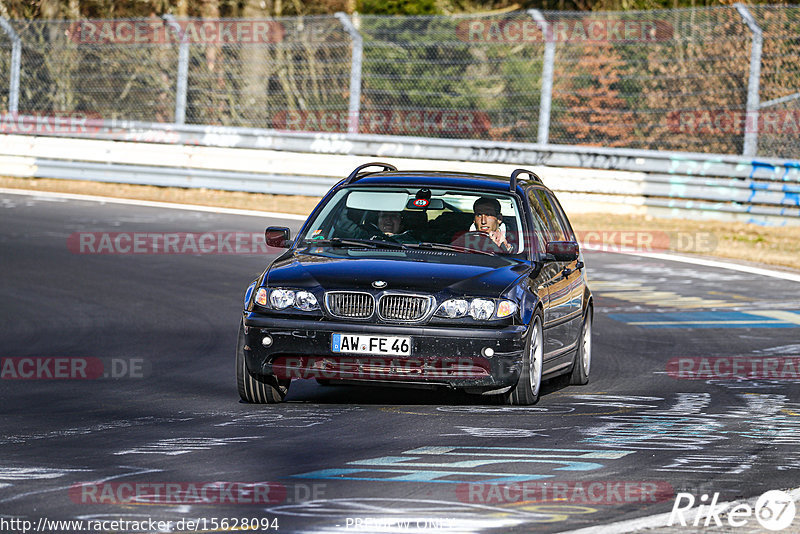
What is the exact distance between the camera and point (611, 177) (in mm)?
23312

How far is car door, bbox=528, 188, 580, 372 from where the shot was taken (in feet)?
31.0

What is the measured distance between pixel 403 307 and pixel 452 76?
16.5 m

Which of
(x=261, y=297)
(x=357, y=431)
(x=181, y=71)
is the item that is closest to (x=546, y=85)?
(x=181, y=71)

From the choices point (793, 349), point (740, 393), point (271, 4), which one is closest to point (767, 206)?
point (793, 349)

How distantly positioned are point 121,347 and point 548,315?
12.9 ft

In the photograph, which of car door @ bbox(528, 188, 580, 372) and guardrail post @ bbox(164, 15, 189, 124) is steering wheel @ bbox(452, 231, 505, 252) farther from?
guardrail post @ bbox(164, 15, 189, 124)

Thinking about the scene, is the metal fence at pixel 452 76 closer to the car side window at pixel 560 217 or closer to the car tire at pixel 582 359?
the car side window at pixel 560 217

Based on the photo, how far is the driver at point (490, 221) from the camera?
9.64 metres

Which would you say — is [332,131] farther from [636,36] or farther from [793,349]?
[793,349]

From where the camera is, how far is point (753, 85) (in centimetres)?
2233

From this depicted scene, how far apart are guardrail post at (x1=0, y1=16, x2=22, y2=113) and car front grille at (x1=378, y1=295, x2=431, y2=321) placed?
2030 centimetres
